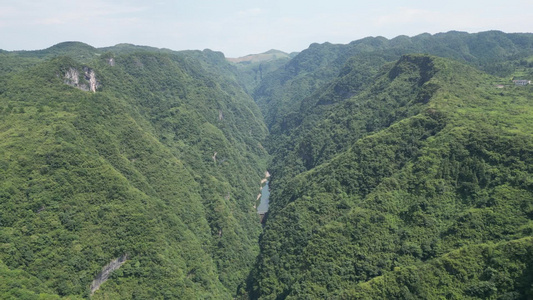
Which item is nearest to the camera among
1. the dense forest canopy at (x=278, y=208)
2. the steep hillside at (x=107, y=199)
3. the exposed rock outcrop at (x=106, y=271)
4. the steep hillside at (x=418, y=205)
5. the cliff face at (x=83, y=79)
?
the dense forest canopy at (x=278, y=208)

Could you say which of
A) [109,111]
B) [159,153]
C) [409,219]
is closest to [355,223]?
[409,219]

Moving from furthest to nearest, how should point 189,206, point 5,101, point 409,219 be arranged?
point 189,206 → point 5,101 → point 409,219

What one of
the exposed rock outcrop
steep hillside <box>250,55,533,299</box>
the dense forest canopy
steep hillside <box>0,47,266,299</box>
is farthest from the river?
the exposed rock outcrop

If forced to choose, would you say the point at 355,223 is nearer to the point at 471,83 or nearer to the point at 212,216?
the point at 212,216

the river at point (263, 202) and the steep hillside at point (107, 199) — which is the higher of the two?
the steep hillside at point (107, 199)

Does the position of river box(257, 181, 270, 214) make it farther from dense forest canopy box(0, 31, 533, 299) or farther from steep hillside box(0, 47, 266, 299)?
dense forest canopy box(0, 31, 533, 299)

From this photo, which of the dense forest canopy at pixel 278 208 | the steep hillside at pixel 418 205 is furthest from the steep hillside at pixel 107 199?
the steep hillside at pixel 418 205

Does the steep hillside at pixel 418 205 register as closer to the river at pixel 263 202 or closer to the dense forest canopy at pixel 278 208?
the dense forest canopy at pixel 278 208
